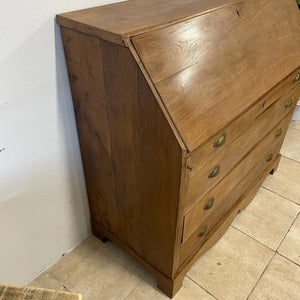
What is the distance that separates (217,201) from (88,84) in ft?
2.36

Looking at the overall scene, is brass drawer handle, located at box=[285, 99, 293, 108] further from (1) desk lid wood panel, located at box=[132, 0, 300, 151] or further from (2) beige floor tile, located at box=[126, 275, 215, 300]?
(2) beige floor tile, located at box=[126, 275, 215, 300]

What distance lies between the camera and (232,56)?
1043 mm

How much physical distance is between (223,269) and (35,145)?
1.03m

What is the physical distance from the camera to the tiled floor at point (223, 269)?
133cm

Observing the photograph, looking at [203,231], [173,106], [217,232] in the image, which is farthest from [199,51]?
[217,232]

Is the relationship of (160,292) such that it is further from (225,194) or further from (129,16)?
(129,16)

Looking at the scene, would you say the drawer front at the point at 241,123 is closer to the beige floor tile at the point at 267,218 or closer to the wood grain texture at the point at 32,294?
the wood grain texture at the point at 32,294

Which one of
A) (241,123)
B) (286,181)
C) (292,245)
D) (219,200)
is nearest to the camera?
(241,123)

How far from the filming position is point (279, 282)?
138 centimetres

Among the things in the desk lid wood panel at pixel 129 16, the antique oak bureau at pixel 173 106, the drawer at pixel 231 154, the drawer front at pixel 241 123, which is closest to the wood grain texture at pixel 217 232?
the antique oak bureau at pixel 173 106

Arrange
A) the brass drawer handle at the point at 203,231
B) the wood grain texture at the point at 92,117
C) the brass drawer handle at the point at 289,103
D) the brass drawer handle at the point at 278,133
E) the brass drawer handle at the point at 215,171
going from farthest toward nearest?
the brass drawer handle at the point at 278,133
the brass drawer handle at the point at 289,103
the brass drawer handle at the point at 203,231
the brass drawer handle at the point at 215,171
the wood grain texture at the point at 92,117

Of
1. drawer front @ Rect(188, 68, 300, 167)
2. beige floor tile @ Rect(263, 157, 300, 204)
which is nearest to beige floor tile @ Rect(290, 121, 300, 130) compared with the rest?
beige floor tile @ Rect(263, 157, 300, 204)

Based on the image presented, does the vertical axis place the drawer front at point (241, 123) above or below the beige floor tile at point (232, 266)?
above

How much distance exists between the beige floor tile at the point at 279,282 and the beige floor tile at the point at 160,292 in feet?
0.73
